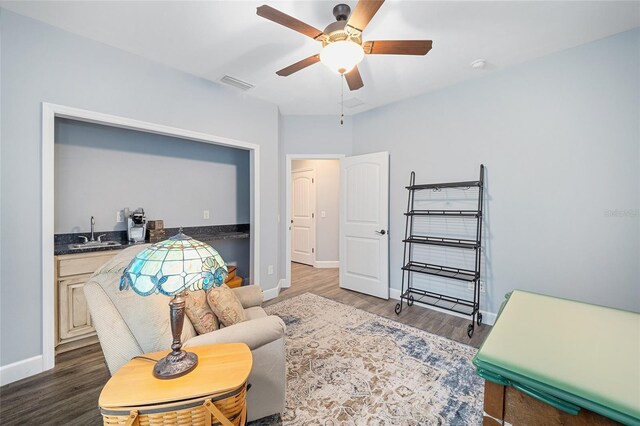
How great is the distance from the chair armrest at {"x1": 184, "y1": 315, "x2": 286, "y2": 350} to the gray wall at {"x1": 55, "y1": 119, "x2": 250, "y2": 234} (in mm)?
2486

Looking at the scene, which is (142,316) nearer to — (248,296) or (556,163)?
(248,296)

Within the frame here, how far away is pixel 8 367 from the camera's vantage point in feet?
6.73

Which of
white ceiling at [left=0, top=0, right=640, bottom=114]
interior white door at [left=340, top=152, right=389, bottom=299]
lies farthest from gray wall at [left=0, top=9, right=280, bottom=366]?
interior white door at [left=340, top=152, right=389, bottom=299]

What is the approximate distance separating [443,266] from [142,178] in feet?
12.7

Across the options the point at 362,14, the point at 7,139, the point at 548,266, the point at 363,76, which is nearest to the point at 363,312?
the point at 548,266

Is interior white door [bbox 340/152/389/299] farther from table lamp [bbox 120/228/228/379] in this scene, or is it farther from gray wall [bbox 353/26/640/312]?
table lamp [bbox 120/228/228/379]

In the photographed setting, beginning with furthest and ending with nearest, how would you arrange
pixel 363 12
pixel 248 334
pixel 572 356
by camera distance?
pixel 363 12, pixel 248 334, pixel 572 356

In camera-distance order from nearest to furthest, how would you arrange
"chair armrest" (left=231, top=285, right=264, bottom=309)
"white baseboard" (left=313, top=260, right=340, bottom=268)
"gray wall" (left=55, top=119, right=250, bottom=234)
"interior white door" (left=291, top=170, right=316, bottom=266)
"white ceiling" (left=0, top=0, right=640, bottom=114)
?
1. "white ceiling" (left=0, top=0, right=640, bottom=114)
2. "chair armrest" (left=231, top=285, right=264, bottom=309)
3. "gray wall" (left=55, top=119, right=250, bottom=234)
4. "white baseboard" (left=313, top=260, right=340, bottom=268)
5. "interior white door" (left=291, top=170, right=316, bottom=266)

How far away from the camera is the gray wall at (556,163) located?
2344 millimetres

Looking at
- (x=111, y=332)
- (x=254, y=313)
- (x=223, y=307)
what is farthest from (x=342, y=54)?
(x=111, y=332)

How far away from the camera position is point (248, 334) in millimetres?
1480

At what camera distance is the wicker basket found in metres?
0.96

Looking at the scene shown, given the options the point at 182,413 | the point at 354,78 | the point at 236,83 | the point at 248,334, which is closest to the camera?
the point at 182,413

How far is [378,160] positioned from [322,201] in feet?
7.53
